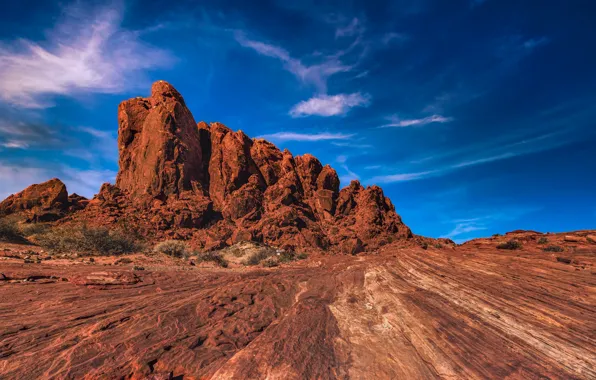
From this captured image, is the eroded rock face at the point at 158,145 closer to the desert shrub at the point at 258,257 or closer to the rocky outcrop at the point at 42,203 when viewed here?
the rocky outcrop at the point at 42,203

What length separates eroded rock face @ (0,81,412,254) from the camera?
5009cm

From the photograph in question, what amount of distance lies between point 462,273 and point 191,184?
59.4 meters

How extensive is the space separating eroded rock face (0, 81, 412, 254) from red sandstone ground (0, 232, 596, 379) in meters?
35.4

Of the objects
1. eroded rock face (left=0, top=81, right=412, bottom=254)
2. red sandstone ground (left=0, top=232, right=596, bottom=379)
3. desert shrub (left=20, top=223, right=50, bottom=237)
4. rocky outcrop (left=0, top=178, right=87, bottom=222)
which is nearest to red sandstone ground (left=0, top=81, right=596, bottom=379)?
red sandstone ground (left=0, top=232, right=596, bottom=379)

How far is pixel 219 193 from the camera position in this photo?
6431 centimetres

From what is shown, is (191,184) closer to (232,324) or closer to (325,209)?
(325,209)

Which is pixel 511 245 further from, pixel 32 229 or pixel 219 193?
pixel 219 193

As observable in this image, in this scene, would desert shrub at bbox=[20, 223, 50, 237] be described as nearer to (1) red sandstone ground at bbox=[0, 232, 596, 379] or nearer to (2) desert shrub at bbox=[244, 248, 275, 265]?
(2) desert shrub at bbox=[244, 248, 275, 265]

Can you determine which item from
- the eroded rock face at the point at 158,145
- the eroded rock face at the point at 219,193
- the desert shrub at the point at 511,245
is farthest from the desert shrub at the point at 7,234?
the desert shrub at the point at 511,245

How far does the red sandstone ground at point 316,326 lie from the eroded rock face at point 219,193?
3537cm

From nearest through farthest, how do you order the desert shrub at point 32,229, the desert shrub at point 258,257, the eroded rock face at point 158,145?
the desert shrub at point 258,257
the desert shrub at point 32,229
the eroded rock face at point 158,145

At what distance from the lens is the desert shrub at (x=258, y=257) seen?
3518 cm

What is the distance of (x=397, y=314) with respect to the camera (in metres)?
8.04

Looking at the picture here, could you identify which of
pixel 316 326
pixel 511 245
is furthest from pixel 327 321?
pixel 511 245
